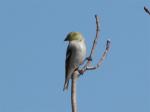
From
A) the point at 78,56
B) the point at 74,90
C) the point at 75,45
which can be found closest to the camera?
the point at 74,90

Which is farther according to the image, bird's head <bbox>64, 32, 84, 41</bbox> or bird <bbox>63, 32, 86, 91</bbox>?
bird <bbox>63, 32, 86, 91</bbox>

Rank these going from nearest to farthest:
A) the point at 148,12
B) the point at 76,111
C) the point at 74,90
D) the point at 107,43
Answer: the point at 148,12 → the point at 76,111 → the point at 74,90 → the point at 107,43

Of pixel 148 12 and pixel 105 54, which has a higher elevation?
pixel 148 12

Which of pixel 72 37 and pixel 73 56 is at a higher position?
pixel 72 37

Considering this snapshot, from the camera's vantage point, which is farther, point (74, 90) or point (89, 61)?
point (89, 61)

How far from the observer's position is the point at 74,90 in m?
3.68

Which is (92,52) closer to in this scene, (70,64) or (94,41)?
(94,41)

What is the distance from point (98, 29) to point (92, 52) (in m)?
0.25

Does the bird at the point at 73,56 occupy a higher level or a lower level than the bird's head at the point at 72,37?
lower

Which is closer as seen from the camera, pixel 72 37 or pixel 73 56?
pixel 72 37

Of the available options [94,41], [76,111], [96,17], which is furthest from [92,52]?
[76,111]

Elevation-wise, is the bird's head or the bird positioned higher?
the bird's head

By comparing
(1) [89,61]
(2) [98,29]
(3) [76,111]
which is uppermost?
(2) [98,29]

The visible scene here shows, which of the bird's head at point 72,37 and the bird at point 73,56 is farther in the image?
the bird at point 73,56
